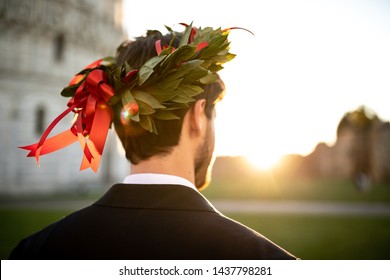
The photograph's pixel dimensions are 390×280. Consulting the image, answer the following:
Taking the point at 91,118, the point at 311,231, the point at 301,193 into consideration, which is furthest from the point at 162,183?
the point at 301,193

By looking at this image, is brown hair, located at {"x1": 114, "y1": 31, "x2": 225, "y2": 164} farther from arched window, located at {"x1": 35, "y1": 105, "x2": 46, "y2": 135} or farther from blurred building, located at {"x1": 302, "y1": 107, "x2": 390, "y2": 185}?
blurred building, located at {"x1": 302, "y1": 107, "x2": 390, "y2": 185}

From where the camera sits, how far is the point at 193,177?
1832mm

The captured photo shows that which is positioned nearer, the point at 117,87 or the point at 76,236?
the point at 76,236

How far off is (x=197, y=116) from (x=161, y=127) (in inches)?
6.8

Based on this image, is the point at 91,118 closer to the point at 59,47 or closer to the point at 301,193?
the point at 301,193

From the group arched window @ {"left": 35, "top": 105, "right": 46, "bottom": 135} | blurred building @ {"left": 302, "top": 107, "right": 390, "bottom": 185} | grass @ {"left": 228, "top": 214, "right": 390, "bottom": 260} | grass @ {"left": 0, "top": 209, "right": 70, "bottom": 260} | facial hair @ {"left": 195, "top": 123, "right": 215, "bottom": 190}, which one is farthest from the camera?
blurred building @ {"left": 302, "top": 107, "right": 390, "bottom": 185}

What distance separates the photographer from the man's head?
5.94ft

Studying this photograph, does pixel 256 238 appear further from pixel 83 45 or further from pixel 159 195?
pixel 83 45

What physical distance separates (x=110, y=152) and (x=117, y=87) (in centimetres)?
2998

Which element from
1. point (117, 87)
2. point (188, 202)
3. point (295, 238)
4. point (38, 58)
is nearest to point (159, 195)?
point (188, 202)

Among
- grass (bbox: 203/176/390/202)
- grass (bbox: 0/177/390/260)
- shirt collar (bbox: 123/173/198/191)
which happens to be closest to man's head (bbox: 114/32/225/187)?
shirt collar (bbox: 123/173/198/191)

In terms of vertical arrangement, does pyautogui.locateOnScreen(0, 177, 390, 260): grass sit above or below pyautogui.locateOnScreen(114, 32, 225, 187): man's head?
below

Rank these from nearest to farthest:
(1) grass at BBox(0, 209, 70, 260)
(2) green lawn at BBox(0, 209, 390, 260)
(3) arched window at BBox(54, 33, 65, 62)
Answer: (2) green lawn at BBox(0, 209, 390, 260) < (1) grass at BBox(0, 209, 70, 260) < (3) arched window at BBox(54, 33, 65, 62)

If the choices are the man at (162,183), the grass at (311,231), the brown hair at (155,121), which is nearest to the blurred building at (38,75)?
the grass at (311,231)
